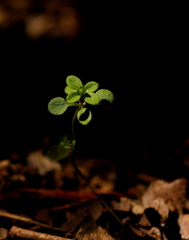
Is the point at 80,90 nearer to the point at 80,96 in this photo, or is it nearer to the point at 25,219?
the point at 80,96

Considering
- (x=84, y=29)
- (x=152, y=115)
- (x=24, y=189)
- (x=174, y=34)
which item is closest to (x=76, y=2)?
(x=84, y=29)

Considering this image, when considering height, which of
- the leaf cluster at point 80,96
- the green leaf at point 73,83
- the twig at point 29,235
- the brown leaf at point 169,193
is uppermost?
the green leaf at point 73,83

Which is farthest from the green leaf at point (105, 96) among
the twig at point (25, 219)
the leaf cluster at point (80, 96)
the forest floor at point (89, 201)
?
the twig at point (25, 219)

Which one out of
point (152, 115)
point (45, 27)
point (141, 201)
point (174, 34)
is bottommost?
point (141, 201)

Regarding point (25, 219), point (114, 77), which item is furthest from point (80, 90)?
point (114, 77)

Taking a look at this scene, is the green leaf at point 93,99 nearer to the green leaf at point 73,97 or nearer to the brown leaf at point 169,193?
the green leaf at point 73,97

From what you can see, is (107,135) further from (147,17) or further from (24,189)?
(147,17)
